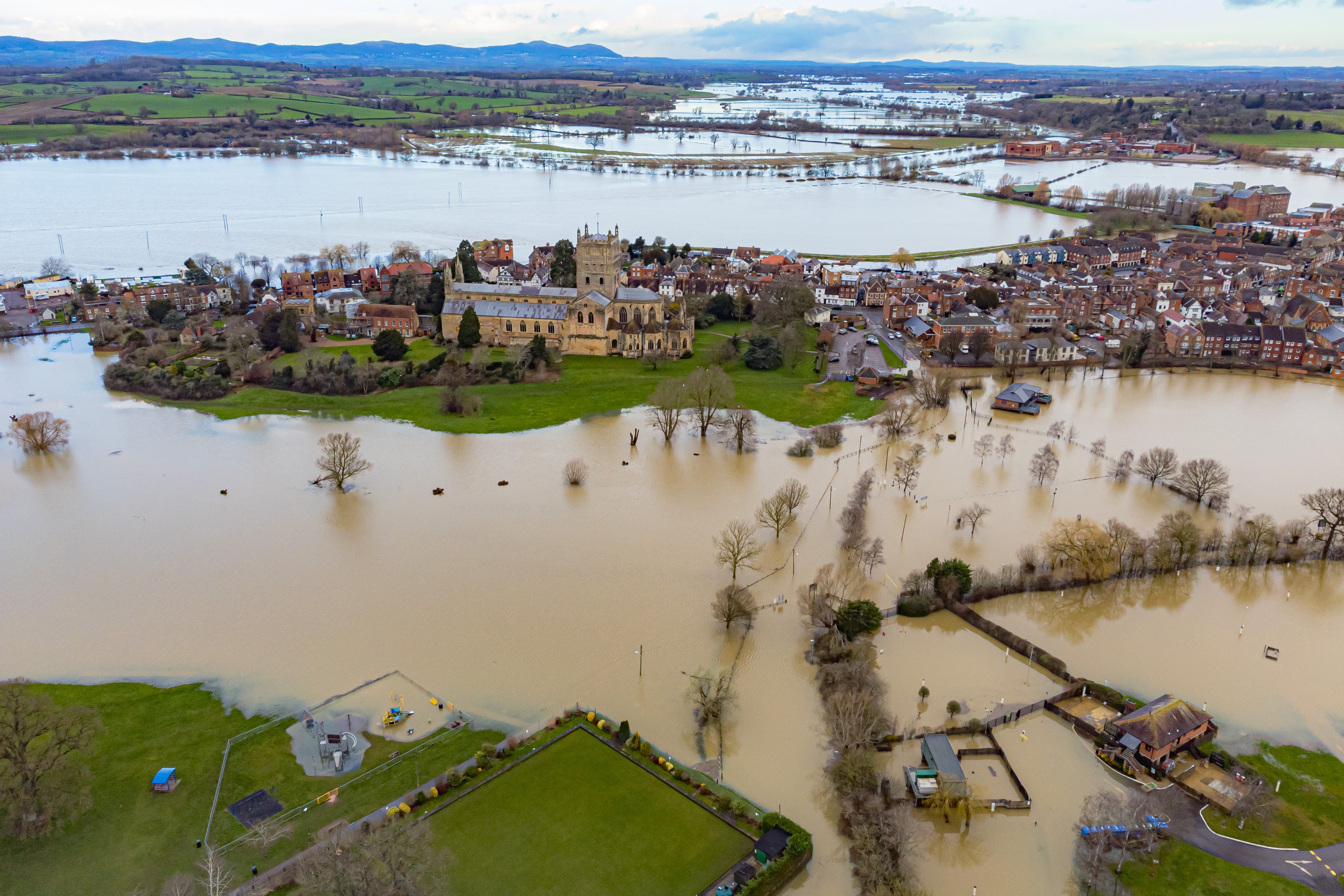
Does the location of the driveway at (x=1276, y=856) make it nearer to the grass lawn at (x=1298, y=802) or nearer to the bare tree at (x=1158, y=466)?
the grass lawn at (x=1298, y=802)

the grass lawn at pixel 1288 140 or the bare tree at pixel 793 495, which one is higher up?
the grass lawn at pixel 1288 140

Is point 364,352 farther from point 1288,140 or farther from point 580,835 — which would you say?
point 1288,140

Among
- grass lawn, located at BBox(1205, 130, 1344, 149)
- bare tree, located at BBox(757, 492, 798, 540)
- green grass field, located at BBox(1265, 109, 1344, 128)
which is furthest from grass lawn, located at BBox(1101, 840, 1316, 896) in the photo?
green grass field, located at BBox(1265, 109, 1344, 128)

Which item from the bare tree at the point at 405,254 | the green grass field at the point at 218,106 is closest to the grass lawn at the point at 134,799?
the bare tree at the point at 405,254

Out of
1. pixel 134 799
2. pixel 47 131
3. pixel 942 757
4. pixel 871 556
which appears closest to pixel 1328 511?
pixel 871 556

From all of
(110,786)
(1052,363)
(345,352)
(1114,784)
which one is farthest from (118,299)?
(1114,784)
